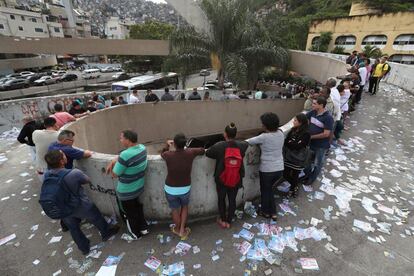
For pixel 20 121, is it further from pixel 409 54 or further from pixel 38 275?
pixel 409 54

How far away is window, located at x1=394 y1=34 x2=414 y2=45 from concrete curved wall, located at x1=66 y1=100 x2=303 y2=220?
23236 millimetres

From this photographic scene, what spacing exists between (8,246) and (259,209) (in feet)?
12.7

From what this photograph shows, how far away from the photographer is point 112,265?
9.62 feet

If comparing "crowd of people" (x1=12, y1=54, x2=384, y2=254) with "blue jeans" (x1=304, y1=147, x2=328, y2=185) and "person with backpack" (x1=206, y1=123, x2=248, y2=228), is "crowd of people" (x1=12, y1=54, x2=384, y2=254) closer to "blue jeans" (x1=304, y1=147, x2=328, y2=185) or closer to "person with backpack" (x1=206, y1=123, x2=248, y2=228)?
"person with backpack" (x1=206, y1=123, x2=248, y2=228)

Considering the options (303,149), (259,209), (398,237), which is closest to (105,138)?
Answer: (259,209)

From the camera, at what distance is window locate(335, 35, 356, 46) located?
2861cm

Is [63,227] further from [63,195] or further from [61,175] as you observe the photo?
[61,175]

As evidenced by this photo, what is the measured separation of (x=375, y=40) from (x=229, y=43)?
2450cm

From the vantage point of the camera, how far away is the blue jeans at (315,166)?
13.8ft

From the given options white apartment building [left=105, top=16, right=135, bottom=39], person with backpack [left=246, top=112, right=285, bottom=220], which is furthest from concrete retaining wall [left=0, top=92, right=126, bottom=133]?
white apartment building [left=105, top=16, right=135, bottom=39]

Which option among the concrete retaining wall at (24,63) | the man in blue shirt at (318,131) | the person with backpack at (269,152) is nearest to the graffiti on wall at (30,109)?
the person with backpack at (269,152)

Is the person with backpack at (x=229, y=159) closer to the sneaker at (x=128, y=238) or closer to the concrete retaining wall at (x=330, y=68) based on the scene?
the sneaker at (x=128, y=238)

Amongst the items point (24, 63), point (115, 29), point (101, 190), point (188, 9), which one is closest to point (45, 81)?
point (24, 63)

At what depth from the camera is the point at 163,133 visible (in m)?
9.52
